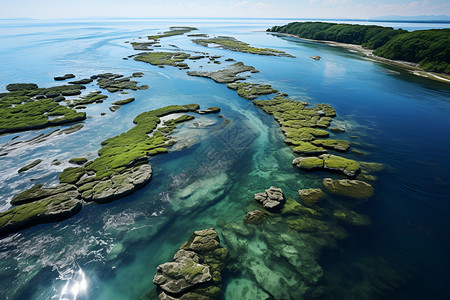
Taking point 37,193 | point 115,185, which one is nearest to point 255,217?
point 115,185

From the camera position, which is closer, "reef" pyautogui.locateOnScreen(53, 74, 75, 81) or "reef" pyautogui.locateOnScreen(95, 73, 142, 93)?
"reef" pyautogui.locateOnScreen(95, 73, 142, 93)

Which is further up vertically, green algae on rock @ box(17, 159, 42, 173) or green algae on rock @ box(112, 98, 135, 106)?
green algae on rock @ box(112, 98, 135, 106)

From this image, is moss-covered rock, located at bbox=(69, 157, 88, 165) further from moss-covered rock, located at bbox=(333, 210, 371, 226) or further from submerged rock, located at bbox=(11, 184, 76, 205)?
moss-covered rock, located at bbox=(333, 210, 371, 226)

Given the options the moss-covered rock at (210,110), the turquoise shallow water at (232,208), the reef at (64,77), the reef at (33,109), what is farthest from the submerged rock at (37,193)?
the reef at (64,77)

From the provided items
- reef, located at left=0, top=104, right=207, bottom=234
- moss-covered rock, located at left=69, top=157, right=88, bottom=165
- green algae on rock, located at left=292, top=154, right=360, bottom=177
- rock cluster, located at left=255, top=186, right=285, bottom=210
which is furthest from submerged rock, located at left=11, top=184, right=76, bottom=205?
green algae on rock, located at left=292, top=154, right=360, bottom=177

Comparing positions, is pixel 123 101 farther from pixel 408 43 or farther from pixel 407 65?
pixel 408 43

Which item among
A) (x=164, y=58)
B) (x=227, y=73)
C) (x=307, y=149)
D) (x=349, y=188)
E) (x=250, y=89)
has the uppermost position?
(x=349, y=188)
